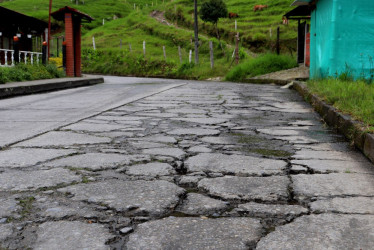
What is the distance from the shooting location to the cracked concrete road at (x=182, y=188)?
5.71 feet

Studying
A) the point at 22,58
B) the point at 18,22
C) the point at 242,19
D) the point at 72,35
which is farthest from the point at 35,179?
the point at 242,19

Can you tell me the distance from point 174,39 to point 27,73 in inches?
975

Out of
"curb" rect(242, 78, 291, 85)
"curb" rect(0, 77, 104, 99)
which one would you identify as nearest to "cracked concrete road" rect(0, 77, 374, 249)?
"curb" rect(0, 77, 104, 99)

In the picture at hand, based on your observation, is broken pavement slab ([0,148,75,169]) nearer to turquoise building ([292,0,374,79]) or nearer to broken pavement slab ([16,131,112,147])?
broken pavement slab ([16,131,112,147])

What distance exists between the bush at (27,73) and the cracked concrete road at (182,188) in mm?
6814

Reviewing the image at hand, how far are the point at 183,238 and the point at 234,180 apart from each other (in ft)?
2.99

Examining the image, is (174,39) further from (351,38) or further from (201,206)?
(201,206)

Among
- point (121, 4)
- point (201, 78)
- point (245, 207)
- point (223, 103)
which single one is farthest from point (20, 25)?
point (121, 4)

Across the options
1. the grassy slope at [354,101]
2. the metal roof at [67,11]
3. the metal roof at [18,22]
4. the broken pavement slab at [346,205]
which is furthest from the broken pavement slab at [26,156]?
the metal roof at [18,22]

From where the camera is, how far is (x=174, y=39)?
3578 centimetres

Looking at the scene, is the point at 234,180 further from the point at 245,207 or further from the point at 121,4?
the point at 121,4

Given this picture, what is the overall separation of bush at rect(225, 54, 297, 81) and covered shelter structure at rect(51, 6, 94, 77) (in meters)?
6.23

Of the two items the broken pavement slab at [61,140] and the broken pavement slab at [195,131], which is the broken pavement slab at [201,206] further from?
the broken pavement slab at [195,131]

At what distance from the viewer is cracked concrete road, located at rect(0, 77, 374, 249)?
174 cm
